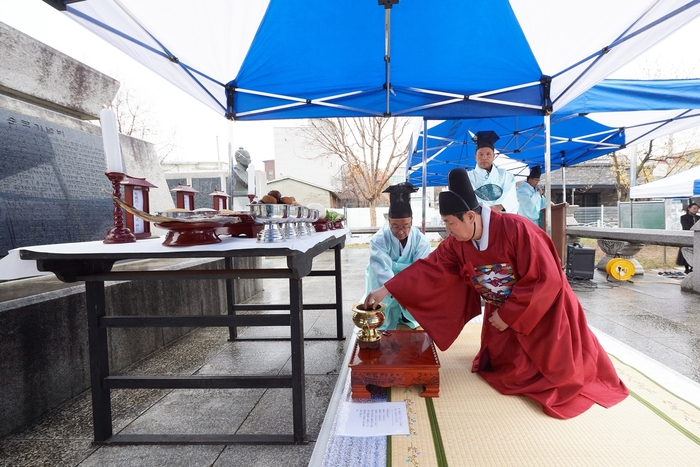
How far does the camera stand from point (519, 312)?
200cm

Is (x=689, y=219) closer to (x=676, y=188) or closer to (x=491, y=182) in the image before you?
(x=676, y=188)

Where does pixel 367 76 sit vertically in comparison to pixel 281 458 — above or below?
above

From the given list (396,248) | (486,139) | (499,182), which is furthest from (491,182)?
(396,248)

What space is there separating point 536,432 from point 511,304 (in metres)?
0.65

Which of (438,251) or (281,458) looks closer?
(281,458)

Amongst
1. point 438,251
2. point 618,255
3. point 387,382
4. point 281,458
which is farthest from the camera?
point 618,255

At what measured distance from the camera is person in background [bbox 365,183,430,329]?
310cm

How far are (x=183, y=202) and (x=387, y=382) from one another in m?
1.86

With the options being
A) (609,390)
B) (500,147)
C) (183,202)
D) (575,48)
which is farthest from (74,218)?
(500,147)

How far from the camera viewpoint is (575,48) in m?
3.42

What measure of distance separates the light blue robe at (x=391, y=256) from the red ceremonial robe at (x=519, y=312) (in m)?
0.83

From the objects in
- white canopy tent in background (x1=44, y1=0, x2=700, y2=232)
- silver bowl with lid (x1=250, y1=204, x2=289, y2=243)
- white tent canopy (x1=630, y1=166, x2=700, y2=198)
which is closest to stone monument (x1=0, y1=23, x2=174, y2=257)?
white canopy tent in background (x1=44, y1=0, x2=700, y2=232)

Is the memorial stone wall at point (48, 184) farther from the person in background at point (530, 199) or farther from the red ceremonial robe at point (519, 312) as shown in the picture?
the person in background at point (530, 199)

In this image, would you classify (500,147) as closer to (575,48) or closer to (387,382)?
(575,48)
